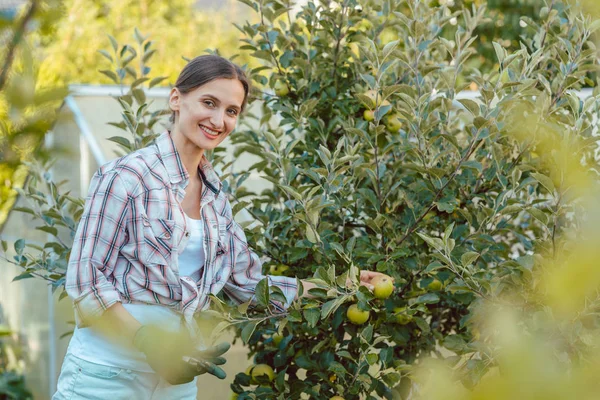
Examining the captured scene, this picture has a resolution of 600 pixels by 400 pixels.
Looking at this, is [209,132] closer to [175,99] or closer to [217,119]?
[217,119]

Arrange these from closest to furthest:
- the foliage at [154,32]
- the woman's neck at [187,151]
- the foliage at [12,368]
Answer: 1. the woman's neck at [187,151]
2. the foliage at [12,368]
3. the foliage at [154,32]

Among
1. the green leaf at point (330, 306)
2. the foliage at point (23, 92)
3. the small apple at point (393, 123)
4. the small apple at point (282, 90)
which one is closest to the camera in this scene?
the foliage at point (23, 92)

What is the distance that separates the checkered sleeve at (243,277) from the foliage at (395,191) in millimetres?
52

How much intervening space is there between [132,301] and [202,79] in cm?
63

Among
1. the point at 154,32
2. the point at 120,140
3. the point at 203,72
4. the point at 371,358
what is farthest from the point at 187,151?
the point at 154,32

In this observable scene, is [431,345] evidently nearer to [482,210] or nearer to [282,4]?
[482,210]

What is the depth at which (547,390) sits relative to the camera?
44 cm

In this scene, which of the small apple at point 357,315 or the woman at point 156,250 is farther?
the small apple at point 357,315

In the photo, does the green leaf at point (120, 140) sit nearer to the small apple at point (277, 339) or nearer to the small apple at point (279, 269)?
the small apple at point (279, 269)

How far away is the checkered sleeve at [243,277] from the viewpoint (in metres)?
2.21

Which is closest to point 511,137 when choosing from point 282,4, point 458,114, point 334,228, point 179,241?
point 458,114

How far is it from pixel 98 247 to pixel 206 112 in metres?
0.48

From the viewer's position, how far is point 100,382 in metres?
1.92


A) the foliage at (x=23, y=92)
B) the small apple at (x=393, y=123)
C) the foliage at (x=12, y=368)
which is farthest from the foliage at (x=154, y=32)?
the foliage at (x=23, y=92)
